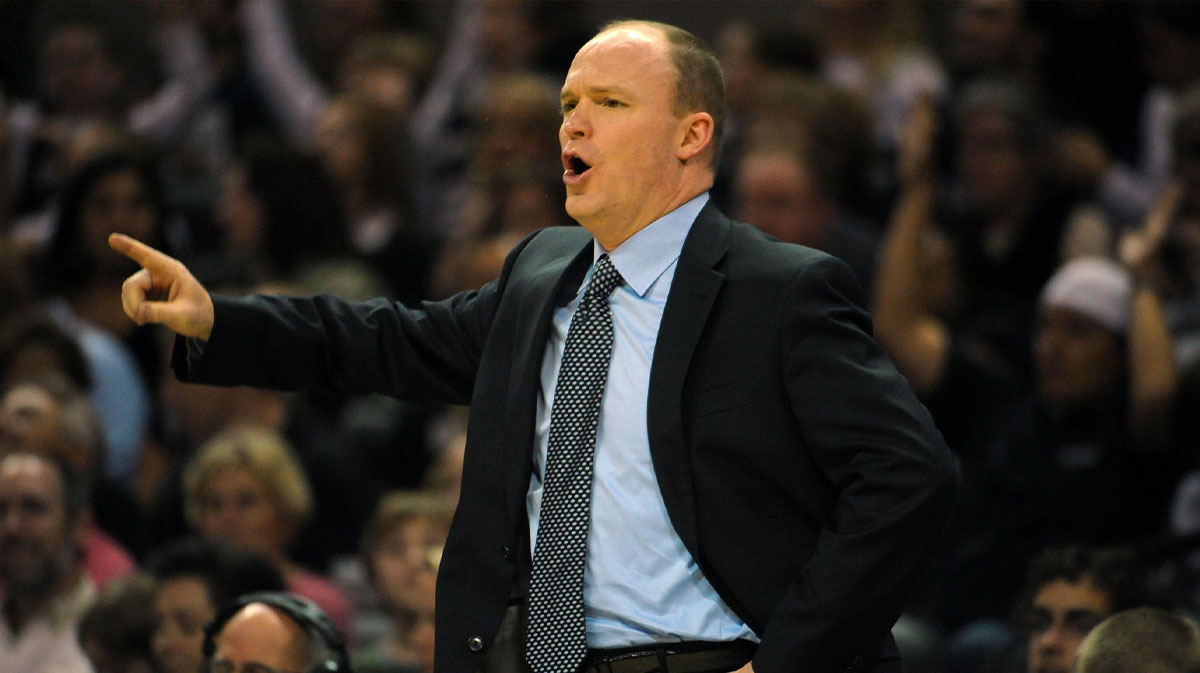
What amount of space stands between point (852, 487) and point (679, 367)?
315 mm

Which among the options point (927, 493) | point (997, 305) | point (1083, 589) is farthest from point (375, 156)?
point (927, 493)

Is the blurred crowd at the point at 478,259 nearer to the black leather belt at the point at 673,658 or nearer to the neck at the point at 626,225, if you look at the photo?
the black leather belt at the point at 673,658

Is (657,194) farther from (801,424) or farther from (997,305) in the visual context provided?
(997,305)

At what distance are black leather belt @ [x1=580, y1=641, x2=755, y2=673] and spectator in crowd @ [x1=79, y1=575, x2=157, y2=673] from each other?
7.61 feet

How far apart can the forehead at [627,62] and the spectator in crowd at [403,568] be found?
225cm

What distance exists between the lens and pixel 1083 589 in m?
3.95

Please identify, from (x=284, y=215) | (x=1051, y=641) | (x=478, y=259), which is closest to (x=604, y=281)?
(x=1051, y=641)

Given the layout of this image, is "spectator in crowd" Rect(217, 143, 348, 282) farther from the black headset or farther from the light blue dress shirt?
the light blue dress shirt

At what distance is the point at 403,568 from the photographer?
16.3 ft

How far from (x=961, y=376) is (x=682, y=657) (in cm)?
303

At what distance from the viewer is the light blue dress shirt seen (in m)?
2.54

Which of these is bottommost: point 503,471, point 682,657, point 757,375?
point 682,657

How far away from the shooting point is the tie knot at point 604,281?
2717 mm

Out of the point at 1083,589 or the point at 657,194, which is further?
the point at 1083,589
